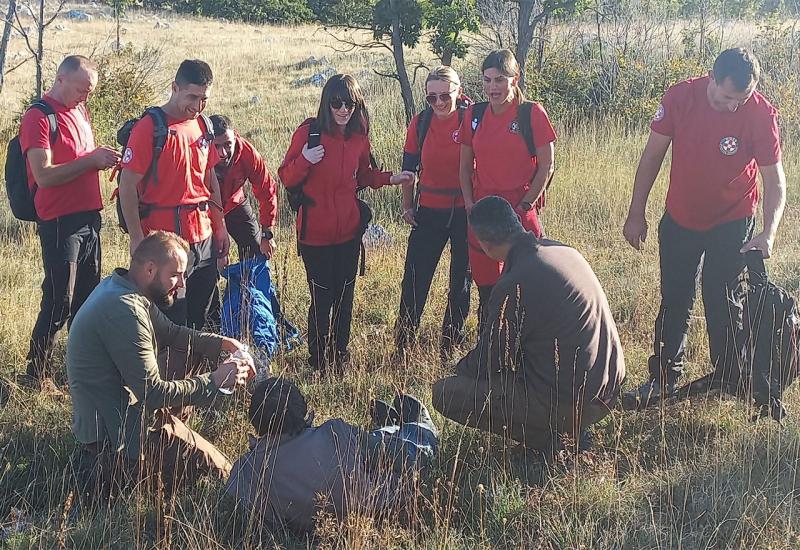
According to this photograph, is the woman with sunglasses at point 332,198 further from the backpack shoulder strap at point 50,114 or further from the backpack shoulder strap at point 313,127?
the backpack shoulder strap at point 50,114

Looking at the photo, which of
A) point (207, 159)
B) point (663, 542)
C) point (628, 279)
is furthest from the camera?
point (628, 279)

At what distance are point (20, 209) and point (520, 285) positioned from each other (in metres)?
3.13

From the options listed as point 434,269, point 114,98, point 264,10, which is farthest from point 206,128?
point 264,10

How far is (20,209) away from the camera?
462 centimetres

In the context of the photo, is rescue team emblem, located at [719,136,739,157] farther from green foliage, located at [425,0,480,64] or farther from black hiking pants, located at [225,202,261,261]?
green foliage, located at [425,0,480,64]

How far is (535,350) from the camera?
145 inches

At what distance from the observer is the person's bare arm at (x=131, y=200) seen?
4.10 m

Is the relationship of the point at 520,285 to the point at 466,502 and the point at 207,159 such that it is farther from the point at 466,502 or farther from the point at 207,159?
the point at 207,159

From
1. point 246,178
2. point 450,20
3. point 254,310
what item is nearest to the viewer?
point 254,310

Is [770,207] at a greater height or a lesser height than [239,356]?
greater

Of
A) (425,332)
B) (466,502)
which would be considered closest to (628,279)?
(425,332)

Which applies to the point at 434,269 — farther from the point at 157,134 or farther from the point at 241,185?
the point at 157,134

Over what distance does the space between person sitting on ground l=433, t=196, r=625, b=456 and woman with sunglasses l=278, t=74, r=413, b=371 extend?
4.17ft

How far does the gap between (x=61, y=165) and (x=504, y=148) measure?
265 centimetres
